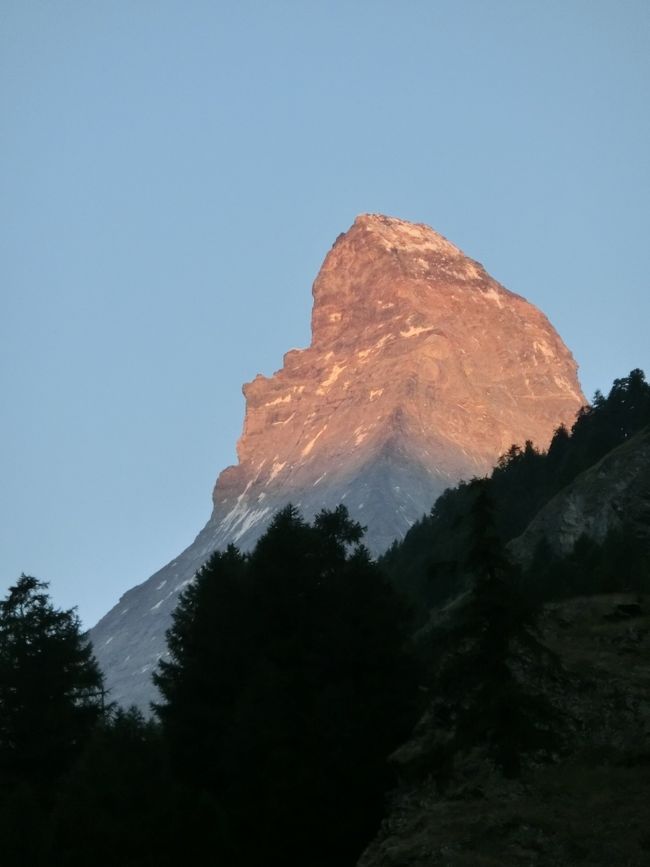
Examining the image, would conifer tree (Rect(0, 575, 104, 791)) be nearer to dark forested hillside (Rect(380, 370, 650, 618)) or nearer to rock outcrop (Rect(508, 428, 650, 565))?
dark forested hillside (Rect(380, 370, 650, 618))

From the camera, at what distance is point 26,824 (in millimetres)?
39500

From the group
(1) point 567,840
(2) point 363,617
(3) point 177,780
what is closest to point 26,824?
(3) point 177,780

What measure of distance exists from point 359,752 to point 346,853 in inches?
116

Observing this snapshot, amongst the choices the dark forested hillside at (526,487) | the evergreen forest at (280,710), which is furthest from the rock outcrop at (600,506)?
the evergreen forest at (280,710)

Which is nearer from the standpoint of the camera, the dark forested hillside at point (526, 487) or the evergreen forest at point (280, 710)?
the evergreen forest at point (280, 710)

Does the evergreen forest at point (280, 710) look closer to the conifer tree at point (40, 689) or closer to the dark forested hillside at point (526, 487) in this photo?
the conifer tree at point (40, 689)

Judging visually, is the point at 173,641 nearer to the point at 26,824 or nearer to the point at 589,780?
the point at 26,824

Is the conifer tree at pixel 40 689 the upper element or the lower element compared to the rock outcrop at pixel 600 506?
upper

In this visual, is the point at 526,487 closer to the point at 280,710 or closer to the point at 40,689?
the point at 40,689

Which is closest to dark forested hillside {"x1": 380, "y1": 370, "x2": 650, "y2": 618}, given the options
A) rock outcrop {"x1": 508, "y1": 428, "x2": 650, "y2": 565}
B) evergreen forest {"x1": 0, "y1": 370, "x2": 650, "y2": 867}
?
rock outcrop {"x1": 508, "y1": 428, "x2": 650, "y2": 565}

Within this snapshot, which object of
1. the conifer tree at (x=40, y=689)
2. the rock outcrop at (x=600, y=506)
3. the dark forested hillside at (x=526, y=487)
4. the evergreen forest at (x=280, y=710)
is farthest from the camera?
the dark forested hillside at (x=526, y=487)

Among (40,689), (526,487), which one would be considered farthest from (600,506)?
(40,689)

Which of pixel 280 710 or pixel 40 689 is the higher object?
pixel 40 689

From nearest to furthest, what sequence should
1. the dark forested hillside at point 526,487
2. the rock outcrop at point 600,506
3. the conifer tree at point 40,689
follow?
1. the conifer tree at point 40,689
2. the rock outcrop at point 600,506
3. the dark forested hillside at point 526,487
